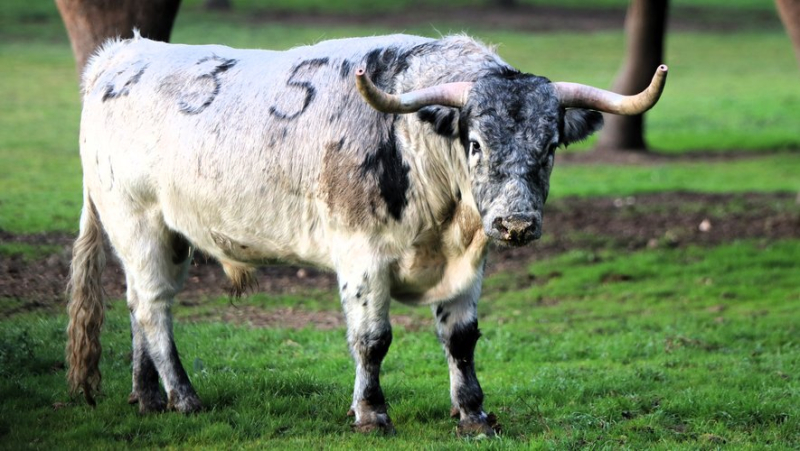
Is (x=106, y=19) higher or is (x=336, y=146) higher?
(x=106, y=19)

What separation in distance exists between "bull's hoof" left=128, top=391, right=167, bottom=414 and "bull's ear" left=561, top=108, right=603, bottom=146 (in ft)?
10.8

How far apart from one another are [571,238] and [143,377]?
27.1 feet

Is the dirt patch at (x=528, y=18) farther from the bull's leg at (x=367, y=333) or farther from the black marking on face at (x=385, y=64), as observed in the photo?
the bull's leg at (x=367, y=333)

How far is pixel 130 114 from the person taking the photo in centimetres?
801

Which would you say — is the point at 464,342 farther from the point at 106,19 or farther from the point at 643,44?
the point at 643,44

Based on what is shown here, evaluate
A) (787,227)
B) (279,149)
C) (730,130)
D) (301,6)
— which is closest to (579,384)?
(279,149)

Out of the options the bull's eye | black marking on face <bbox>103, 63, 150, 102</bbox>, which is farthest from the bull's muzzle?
black marking on face <bbox>103, 63, 150, 102</bbox>

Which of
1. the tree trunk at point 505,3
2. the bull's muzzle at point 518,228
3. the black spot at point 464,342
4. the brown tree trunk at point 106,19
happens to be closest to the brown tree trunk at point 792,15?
the brown tree trunk at point 106,19

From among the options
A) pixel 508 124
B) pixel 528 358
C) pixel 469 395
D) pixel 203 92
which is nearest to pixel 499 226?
pixel 508 124

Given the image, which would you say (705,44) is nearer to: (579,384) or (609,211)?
(609,211)

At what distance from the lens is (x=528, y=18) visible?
46.5 metres

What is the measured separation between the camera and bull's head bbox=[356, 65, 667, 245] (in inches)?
259

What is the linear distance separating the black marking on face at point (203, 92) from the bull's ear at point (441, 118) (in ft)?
5.51

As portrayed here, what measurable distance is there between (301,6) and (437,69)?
40.7 m
